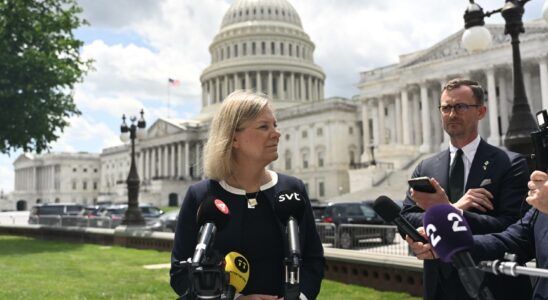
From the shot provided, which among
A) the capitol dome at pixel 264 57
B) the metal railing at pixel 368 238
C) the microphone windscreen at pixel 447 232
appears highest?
the capitol dome at pixel 264 57

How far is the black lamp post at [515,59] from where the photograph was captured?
30.6 feet

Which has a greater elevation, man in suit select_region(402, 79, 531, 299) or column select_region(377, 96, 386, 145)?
column select_region(377, 96, 386, 145)

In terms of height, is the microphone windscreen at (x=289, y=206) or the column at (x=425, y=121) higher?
the column at (x=425, y=121)

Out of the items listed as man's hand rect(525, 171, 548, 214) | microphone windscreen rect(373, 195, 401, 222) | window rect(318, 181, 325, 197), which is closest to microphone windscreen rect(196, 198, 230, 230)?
microphone windscreen rect(373, 195, 401, 222)

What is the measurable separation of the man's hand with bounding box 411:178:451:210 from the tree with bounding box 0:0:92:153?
24.9 meters

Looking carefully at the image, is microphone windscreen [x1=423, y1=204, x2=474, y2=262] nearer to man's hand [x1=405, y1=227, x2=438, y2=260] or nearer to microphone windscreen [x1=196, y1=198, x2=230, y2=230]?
man's hand [x1=405, y1=227, x2=438, y2=260]

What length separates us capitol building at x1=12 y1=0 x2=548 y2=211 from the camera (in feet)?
189

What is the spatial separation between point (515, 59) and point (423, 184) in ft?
24.6

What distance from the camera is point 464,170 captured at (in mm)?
4242

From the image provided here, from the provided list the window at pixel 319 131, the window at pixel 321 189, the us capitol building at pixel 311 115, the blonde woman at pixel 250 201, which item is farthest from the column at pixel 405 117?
the blonde woman at pixel 250 201

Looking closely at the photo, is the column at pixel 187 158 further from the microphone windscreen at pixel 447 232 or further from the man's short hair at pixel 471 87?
the microphone windscreen at pixel 447 232

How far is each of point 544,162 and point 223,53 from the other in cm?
11561

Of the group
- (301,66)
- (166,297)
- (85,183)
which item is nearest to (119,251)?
(166,297)

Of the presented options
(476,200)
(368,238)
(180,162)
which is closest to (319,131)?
(180,162)
